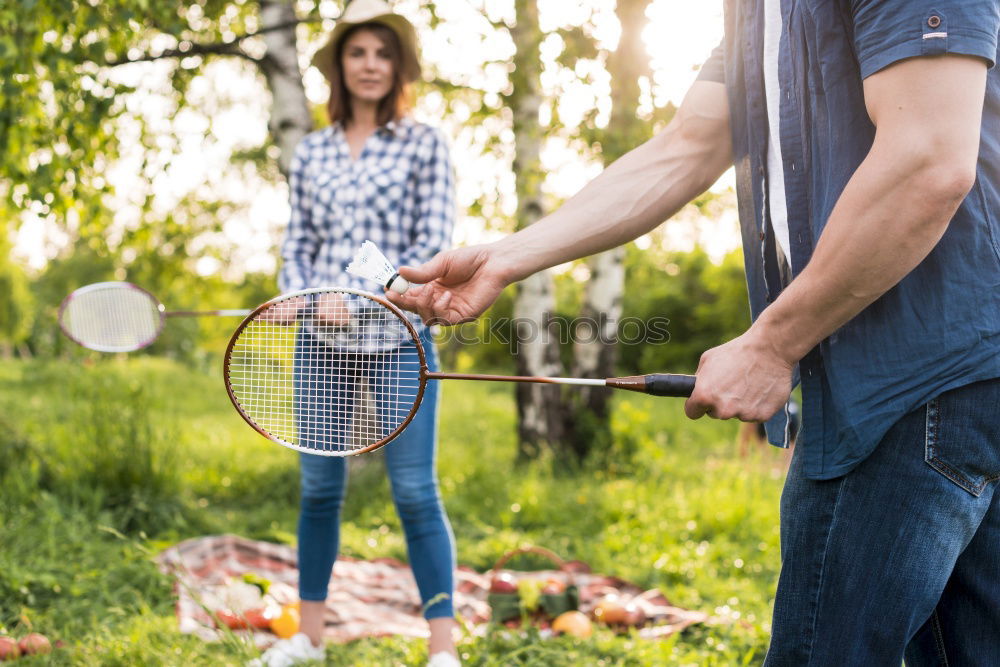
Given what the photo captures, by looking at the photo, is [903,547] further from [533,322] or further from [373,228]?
[533,322]

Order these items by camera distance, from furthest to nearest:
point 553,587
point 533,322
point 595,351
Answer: point 595,351 < point 533,322 < point 553,587

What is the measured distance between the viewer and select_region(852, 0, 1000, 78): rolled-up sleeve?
3.34 ft

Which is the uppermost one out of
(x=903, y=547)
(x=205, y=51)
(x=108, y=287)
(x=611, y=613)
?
(x=205, y=51)

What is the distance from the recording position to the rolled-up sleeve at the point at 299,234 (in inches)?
113

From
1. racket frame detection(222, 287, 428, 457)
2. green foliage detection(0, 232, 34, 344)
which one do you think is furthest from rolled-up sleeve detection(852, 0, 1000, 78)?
green foliage detection(0, 232, 34, 344)

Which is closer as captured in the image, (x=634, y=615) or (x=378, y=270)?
(x=378, y=270)

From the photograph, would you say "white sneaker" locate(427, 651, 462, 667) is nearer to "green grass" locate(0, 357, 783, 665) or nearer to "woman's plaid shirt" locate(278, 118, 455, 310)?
"green grass" locate(0, 357, 783, 665)

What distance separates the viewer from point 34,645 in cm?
258

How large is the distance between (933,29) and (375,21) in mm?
2275

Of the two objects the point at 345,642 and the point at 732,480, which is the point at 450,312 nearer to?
the point at 345,642

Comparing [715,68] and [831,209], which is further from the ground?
[715,68]

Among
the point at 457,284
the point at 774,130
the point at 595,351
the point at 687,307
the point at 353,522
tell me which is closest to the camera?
the point at 774,130

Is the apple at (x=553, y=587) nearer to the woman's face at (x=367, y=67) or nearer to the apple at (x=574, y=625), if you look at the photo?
the apple at (x=574, y=625)

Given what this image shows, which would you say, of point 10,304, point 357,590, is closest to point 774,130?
point 357,590
